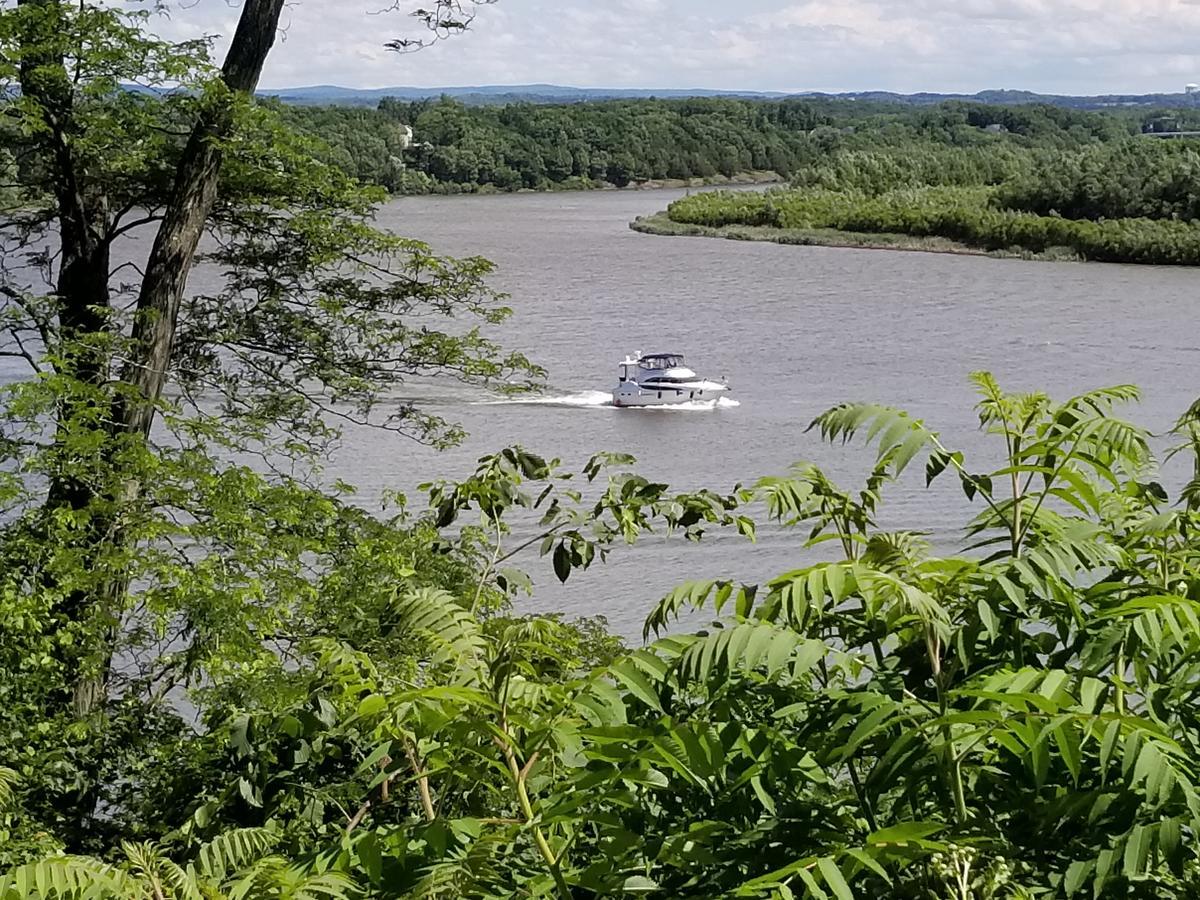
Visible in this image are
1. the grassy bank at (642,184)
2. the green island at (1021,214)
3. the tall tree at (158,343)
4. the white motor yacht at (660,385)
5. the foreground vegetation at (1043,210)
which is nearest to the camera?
the tall tree at (158,343)

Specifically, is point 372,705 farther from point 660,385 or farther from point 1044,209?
point 1044,209

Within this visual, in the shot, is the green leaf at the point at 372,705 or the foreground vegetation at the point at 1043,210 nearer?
the green leaf at the point at 372,705

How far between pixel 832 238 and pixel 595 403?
1028 inches

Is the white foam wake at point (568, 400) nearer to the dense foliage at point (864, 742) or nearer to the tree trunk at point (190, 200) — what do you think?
the tree trunk at point (190, 200)

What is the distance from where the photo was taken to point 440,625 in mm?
2092

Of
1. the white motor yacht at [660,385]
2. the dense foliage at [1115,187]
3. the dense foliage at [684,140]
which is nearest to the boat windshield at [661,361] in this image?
the white motor yacht at [660,385]

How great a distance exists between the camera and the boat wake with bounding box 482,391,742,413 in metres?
20.6

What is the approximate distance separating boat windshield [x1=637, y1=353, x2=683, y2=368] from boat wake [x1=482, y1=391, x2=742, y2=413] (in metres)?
0.80

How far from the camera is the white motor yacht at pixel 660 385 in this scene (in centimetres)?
2067

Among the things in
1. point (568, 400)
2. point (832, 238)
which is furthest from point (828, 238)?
point (568, 400)

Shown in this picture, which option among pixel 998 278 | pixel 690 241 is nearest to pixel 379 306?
pixel 998 278

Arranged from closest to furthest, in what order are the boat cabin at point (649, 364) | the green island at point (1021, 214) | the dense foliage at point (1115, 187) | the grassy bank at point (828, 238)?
the boat cabin at point (649, 364) → the green island at point (1021, 214) → the grassy bank at point (828, 238) → the dense foliage at point (1115, 187)

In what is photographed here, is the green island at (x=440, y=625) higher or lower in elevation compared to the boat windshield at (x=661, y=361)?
higher

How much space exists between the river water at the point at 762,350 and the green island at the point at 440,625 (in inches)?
35.0
